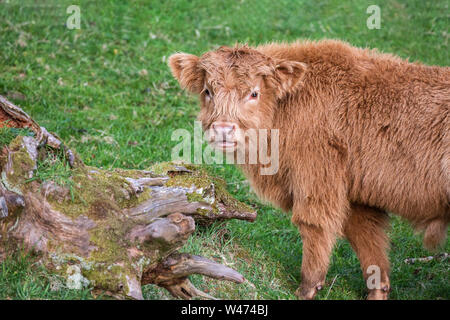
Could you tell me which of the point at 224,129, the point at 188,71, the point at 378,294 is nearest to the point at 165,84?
the point at 188,71

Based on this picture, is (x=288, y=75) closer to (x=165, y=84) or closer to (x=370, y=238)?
→ (x=370, y=238)

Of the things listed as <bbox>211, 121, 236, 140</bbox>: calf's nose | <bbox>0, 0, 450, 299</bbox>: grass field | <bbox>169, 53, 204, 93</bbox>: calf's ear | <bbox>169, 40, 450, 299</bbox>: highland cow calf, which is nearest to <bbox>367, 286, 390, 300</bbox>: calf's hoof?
<bbox>169, 40, 450, 299</bbox>: highland cow calf

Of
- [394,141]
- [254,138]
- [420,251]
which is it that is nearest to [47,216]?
[254,138]

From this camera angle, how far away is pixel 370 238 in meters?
6.03

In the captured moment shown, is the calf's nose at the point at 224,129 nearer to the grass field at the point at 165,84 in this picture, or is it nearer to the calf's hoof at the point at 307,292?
the grass field at the point at 165,84

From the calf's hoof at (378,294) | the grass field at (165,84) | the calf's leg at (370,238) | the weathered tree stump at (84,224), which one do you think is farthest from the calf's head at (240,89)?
Result: the calf's hoof at (378,294)

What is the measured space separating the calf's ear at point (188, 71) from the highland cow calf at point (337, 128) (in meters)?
0.09

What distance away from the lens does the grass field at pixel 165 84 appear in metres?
5.97

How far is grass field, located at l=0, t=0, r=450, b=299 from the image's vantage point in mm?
5969

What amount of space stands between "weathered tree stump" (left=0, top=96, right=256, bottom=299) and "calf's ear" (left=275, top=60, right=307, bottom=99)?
5.82ft

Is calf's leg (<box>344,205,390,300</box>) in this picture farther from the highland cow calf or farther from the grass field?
the grass field

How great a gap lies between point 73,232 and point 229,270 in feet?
4.17

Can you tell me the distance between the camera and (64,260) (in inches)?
173

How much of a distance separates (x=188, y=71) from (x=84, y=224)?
7.46 feet
